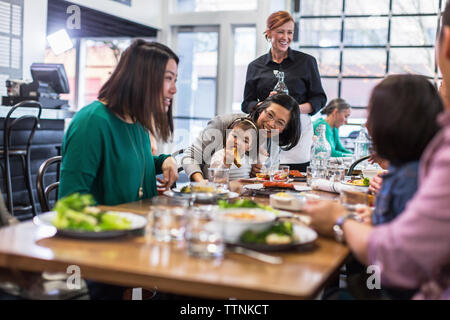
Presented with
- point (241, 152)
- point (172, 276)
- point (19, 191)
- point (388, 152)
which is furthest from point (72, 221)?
point (19, 191)

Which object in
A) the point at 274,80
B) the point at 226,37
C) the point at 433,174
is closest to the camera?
the point at 433,174

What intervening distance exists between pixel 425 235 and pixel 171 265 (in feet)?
1.64

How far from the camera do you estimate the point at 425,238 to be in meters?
0.97

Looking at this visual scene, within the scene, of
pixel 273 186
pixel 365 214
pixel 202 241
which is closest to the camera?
pixel 202 241

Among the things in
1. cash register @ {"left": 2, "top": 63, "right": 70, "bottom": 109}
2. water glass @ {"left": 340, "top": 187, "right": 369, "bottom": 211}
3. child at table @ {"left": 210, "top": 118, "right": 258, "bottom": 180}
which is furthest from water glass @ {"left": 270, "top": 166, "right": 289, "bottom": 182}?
cash register @ {"left": 2, "top": 63, "right": 70, "bottom": 109}

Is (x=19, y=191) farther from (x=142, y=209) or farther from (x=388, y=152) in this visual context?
(x=388, y=152)

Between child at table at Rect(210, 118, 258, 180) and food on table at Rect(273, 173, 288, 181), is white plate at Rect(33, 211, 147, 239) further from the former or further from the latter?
child at table at Rect(210, 118, 258, 180)

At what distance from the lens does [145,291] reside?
7.41ft

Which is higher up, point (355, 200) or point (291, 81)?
point (291, 81)

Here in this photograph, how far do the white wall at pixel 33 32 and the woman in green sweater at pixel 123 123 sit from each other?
4000 millimetres

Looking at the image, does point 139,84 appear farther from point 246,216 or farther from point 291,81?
point 291,81

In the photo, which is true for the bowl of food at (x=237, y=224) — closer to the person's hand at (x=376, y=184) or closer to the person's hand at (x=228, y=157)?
the person's hand at (x=376, y=184)

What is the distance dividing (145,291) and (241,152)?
3.12ft

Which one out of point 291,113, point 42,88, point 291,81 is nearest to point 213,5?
point 42,88
